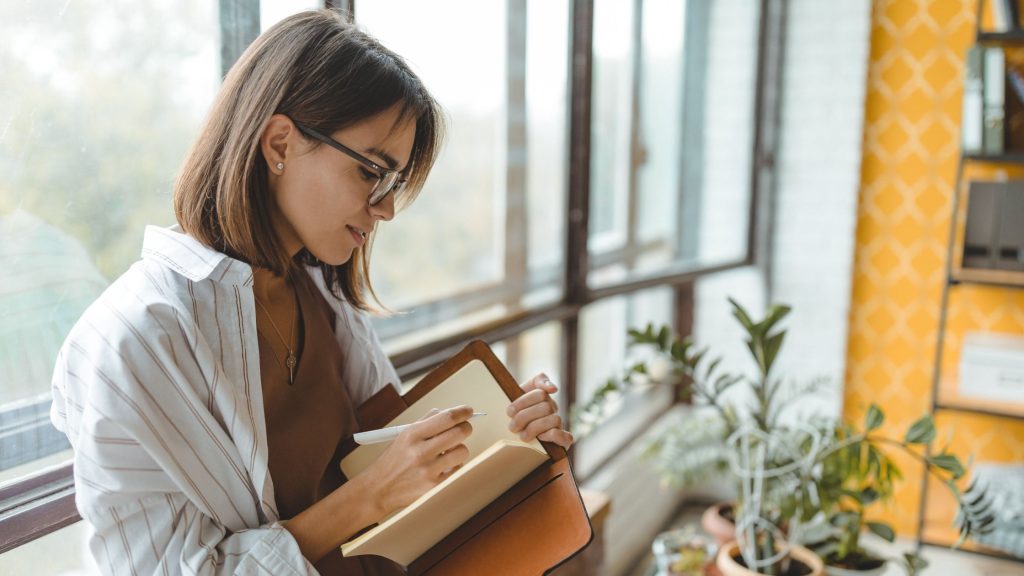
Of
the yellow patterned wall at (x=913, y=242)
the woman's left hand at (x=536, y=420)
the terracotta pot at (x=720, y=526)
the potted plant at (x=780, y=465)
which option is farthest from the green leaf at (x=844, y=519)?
the yellow patterned wall at (x=913, y=242)

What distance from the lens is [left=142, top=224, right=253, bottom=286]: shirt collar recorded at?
953 millimetres

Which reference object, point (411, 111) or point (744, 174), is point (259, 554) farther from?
point (744, 174)

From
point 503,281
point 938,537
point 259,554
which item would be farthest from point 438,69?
point 938,537

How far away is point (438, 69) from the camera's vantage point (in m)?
1.80

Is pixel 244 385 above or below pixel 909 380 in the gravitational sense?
above

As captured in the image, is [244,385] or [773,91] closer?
[244,385]

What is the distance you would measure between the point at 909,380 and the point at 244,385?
3.03 metres

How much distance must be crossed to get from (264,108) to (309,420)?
41 centimetres

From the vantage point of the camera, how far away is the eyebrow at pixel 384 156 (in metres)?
1.05

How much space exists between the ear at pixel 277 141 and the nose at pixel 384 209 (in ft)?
0.41

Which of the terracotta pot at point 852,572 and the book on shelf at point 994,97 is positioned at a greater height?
the book on shelf at point 994,97

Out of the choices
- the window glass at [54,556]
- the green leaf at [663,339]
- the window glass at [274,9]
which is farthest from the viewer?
the green leaf at [663,339]

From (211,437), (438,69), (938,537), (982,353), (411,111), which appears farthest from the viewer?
(938,537)

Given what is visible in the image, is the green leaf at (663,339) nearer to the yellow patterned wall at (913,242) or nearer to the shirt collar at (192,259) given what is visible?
the shirt collar at (192,259)
